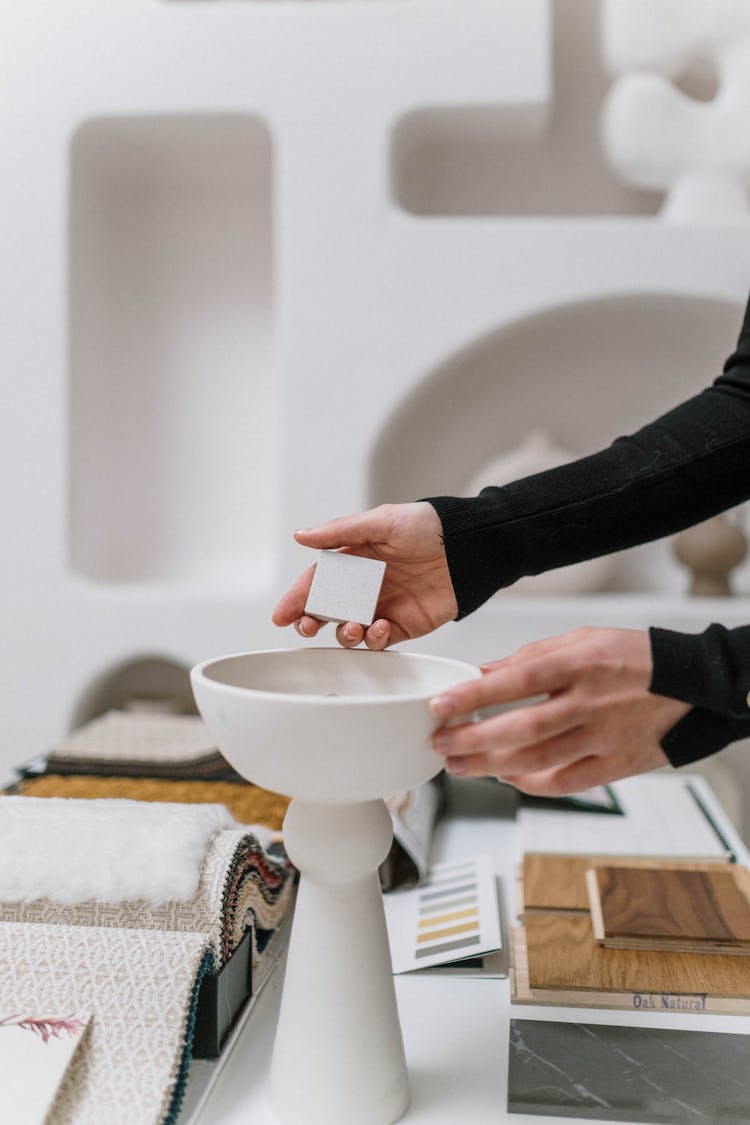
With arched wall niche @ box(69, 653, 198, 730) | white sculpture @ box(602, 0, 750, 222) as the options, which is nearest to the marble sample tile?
arched wall niche @ box(69, 653, 198, 730)

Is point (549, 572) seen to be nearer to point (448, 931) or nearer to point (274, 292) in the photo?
point (274, 292)

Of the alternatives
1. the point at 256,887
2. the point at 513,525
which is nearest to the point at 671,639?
the point at 513,525

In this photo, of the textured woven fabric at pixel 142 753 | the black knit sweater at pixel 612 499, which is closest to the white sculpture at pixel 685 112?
the black knit sweater at pixel 612 499

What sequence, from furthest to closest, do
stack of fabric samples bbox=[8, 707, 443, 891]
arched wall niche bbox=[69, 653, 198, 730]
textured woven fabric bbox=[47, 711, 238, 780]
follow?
arched wall niche bbox=[69, 653, 198, 730], textured woven fabric bbox=[47, 711, 238, 780], stack of fabric samples bbox=[8, 707, 443, 891]

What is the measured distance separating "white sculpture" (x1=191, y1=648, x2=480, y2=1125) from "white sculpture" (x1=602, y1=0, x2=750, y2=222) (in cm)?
163

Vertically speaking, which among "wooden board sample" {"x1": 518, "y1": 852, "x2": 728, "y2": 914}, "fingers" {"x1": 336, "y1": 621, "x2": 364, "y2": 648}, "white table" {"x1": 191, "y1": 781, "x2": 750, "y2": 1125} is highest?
"fingers" {"x1": 336, "y1": 621, "x2": 364, "y2": 648}

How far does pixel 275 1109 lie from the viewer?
688 mm

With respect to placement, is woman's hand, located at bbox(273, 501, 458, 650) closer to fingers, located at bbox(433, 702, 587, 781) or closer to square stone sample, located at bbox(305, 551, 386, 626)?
square stone sample, located at bbox(305, 551, 386, 626)

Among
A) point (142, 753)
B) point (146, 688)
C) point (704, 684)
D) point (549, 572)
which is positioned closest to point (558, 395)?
point (549, 572)

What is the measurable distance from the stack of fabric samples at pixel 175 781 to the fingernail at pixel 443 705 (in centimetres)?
51

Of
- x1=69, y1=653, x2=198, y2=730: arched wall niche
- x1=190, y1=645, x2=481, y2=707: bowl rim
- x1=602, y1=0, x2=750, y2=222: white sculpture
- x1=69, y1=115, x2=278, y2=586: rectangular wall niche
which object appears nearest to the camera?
x1=190, y1=645, x2=481, y2=707: bowl rim

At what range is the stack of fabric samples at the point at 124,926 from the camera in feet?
2.15

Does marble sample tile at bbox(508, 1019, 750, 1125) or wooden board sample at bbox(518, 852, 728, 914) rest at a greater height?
marble sample tile at bbox(508, 1019, 750, 1125)

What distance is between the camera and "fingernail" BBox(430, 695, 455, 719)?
0.63 meters
